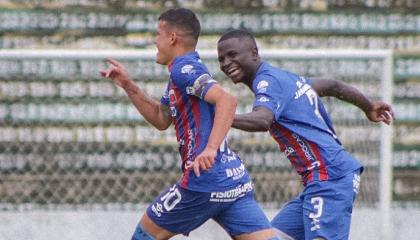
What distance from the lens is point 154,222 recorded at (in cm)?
683

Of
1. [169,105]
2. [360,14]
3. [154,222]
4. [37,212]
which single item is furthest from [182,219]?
[360,14]

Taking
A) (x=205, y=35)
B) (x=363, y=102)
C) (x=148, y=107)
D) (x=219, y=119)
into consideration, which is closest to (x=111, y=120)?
(x=205, y=35)

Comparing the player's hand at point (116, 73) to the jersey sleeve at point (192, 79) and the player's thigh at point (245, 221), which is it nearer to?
the jersey sleeve at point (192, 79)

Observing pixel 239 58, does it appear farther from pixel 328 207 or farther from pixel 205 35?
pixel 205 35

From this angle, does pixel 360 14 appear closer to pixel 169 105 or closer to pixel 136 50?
pixel 136 50

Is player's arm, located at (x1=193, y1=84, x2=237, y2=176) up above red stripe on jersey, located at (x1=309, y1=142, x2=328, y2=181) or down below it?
above

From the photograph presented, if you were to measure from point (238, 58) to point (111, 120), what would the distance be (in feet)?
9.02

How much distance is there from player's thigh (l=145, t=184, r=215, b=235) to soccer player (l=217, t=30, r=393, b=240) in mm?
593

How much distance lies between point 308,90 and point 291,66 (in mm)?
2518

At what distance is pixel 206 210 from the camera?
22.2 ft

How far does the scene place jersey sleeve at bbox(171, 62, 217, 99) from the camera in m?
6.46

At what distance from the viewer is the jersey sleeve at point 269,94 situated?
6.70 meters

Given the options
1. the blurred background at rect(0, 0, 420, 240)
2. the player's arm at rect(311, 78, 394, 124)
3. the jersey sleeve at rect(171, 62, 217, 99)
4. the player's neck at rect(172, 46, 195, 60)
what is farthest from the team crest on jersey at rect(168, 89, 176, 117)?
the blurred background at rect(0, 0, 420, 240)

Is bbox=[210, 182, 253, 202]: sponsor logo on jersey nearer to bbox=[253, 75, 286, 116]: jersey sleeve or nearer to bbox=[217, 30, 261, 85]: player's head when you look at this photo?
bbox=[253, 75, 286, 116]: jersey sleeve
